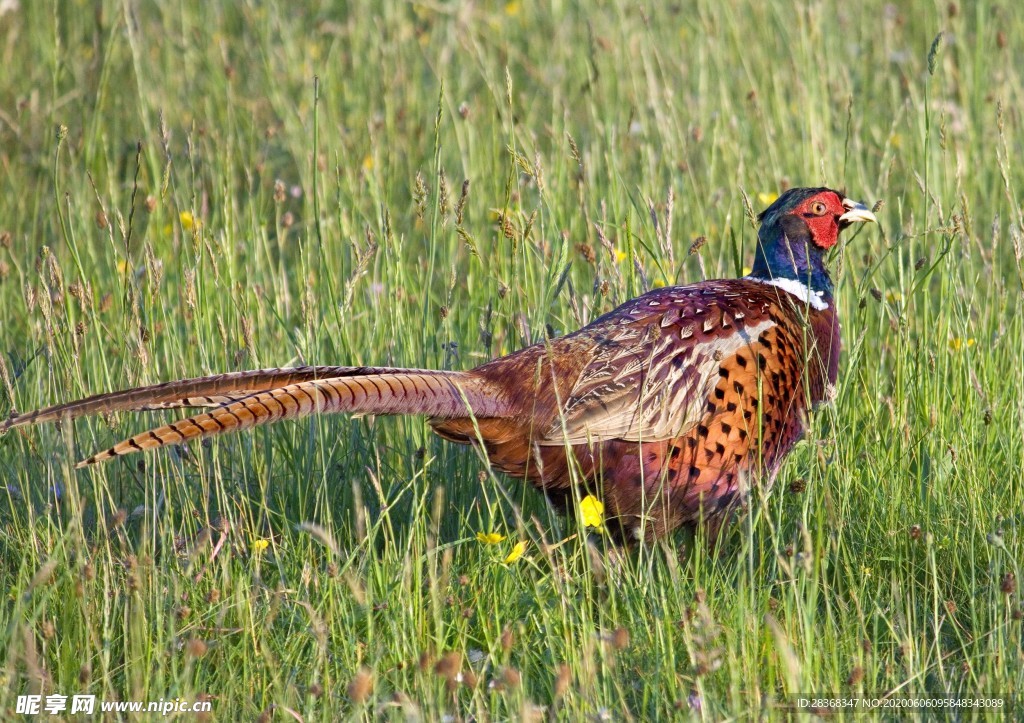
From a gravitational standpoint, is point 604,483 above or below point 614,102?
below

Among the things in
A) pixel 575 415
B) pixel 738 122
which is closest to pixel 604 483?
pixel 575 415

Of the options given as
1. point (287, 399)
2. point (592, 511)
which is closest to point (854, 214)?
point (592, 511)

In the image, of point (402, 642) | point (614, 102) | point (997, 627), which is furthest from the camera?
point (614, 102)

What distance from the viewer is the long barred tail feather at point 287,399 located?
251cm

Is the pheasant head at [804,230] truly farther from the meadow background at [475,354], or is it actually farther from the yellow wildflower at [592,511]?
the yellow wildflower at [592,511]

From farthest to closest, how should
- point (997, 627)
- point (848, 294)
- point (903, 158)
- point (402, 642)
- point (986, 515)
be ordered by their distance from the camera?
point (903, 158), point (848, 294), point (986, 515), point (402, 642), point (997, 627)

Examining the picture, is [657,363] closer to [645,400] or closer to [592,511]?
[645,400]

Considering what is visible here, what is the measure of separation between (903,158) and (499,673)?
3244 mm

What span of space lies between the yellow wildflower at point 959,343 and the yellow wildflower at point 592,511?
109 centimetres

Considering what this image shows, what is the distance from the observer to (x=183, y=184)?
5094mm

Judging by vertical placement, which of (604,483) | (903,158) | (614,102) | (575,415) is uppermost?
(614,102)

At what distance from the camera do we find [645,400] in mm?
3061

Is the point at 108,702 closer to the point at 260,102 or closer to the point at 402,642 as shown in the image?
the point at 402,642

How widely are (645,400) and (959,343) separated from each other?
989 mm
